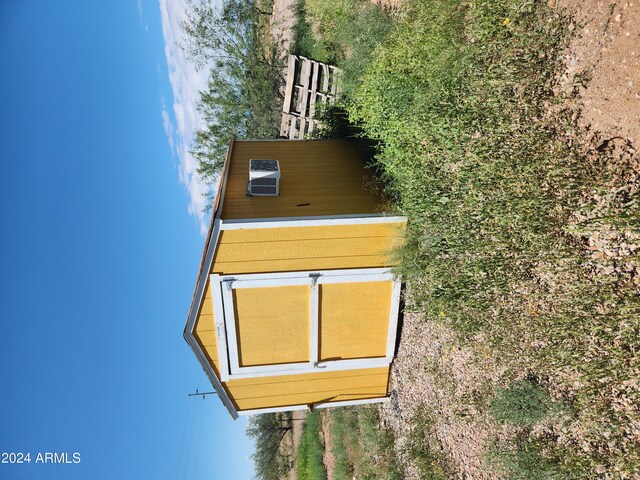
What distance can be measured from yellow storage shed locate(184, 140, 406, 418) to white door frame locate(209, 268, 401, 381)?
0.06 ft

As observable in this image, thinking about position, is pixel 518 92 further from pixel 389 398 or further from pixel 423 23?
pixel 389 398

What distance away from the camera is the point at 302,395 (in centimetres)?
Answer: 922

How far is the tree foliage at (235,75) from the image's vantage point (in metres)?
14.6

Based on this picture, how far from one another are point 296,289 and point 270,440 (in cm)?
1621

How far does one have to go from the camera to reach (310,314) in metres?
8.07

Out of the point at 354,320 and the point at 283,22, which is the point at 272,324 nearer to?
the point at 354,320

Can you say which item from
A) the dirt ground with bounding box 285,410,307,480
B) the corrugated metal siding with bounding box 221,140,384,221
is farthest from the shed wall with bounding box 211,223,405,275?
the dirt ground with bounding box 285,410,307,480

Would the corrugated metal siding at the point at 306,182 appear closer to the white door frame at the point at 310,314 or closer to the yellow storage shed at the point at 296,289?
the yellow storage shed at the point at 296,289

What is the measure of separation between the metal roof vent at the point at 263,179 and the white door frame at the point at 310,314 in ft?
4.68

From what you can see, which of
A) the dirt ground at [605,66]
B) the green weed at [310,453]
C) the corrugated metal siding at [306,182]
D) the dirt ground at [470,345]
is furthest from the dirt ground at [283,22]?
the green weed at [310,453]

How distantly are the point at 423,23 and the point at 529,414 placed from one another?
17.6 feet

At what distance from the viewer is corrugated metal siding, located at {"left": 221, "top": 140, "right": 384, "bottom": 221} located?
7520 mm

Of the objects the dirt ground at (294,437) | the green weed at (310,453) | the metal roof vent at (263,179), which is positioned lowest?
the dirt ground at (294,437)

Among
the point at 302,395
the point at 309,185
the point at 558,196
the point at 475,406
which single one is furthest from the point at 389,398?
the point at 558,196
